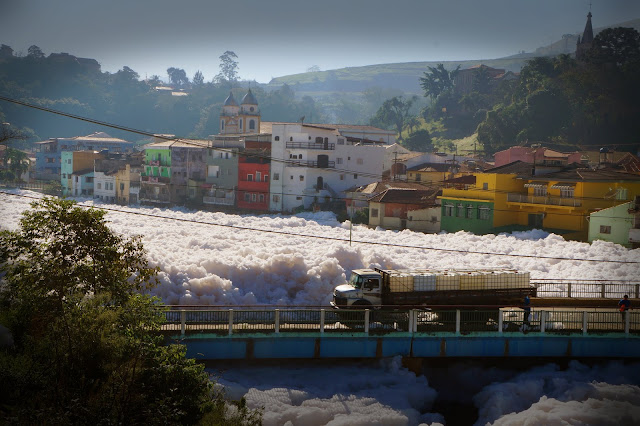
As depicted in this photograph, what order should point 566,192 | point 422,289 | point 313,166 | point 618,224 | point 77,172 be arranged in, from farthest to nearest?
point 77,172 < point 313,166 < point 566,192 < point 618,224 < point 422,289

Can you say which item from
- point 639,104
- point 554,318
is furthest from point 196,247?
point 639,104

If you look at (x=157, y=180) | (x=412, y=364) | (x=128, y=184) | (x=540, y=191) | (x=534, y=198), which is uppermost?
(x=540, y=191)

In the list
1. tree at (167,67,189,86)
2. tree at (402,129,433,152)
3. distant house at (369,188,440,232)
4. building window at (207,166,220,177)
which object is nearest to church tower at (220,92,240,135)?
tree at (402,129,433,152)

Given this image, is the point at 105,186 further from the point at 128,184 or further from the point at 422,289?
the point at 422,289

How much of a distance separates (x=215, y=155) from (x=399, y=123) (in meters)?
48.5

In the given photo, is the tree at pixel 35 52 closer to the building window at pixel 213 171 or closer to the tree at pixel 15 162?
the tree at pixel 15 162

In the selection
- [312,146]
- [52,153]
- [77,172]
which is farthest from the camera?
[52,153]

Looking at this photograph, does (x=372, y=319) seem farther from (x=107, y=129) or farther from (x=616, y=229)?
(x=107, y=129)

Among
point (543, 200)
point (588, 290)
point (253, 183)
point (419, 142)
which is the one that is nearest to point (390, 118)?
point (419, 142)

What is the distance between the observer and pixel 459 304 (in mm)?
20828

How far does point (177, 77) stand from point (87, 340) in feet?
558

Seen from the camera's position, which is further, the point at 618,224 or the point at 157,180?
the point at 157,180

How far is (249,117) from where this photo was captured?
8606 centimetres

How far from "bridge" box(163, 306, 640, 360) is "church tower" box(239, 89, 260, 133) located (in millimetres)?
67023
